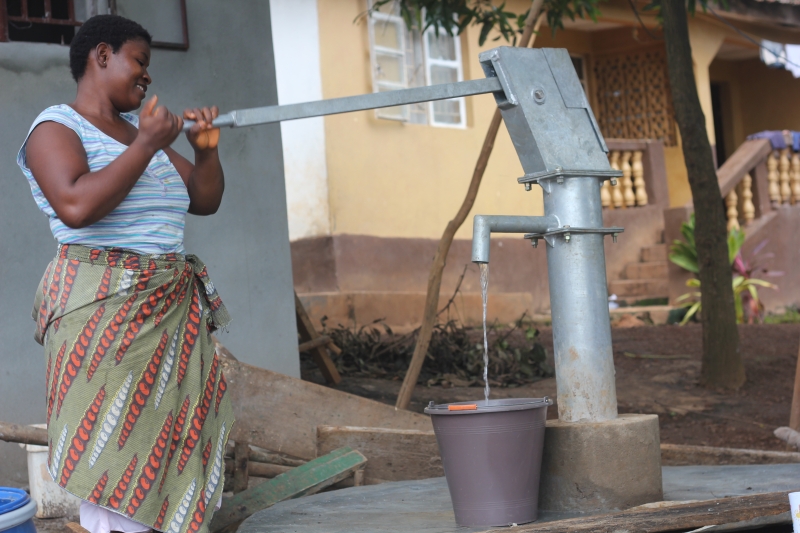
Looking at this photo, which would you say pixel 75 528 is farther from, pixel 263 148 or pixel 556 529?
pixel 263 148

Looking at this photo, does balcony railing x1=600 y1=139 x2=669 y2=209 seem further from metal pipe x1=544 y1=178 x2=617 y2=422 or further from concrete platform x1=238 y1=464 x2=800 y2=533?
metal pipe x1=544 y1=178 x2=617 y2=422

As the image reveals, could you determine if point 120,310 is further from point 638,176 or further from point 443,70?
point 638,176

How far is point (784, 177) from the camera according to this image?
11.1 meters

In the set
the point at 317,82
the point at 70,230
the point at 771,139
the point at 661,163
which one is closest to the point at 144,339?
the point at 70,230

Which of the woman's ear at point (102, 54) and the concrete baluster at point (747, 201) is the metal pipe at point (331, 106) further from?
the concrete baluster at point (747, 201)

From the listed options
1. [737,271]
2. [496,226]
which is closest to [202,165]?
[496,226]

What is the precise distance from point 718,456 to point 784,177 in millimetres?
8528

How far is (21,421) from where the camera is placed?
3.96 m

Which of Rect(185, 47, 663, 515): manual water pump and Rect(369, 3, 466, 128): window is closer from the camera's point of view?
A: Rect(185, 47, 663, 515): manual water pump

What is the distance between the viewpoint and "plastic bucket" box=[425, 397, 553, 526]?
7.45ft

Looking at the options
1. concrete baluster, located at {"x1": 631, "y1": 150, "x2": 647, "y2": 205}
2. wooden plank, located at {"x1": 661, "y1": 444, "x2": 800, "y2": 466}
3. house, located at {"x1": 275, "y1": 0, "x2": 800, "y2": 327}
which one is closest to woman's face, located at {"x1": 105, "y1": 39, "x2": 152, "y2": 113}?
wooden plank, located at {"x1": 661, "y1": 444, "x2": 800, "y2": 466}

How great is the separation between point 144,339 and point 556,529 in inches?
41.3

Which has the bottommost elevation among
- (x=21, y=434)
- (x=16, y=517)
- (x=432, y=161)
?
(x=16, y=517)

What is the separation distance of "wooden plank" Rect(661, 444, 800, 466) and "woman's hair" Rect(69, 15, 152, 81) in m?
2.36
